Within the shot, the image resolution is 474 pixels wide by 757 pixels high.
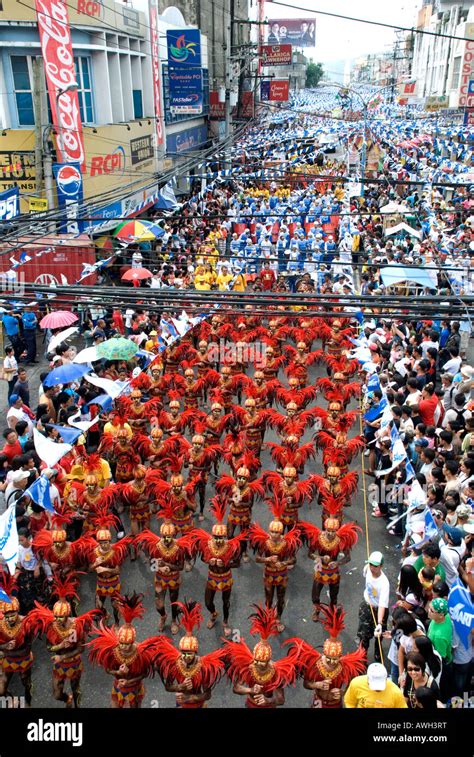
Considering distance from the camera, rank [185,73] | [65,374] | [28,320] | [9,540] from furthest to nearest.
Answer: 1. [185,73]
2. [28,320]
3. [65,374]
4. [9,540]

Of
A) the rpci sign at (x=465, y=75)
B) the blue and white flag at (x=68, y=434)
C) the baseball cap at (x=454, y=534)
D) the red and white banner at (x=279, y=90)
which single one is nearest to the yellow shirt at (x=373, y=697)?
the baseball cap at (x=454, y=534)

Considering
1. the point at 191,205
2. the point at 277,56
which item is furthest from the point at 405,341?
the point at 277,56

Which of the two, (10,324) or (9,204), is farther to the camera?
(9,204)

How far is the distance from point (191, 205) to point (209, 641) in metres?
22.6

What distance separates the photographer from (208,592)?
7.90 meters

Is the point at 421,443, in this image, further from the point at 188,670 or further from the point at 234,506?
the point at 188,670

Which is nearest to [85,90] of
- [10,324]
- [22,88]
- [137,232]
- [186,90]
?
[22,88]

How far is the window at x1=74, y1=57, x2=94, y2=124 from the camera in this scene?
22062 mm

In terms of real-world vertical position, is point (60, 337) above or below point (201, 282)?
above

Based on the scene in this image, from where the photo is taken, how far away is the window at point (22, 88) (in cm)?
1972

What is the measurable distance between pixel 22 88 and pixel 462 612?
64.0ft

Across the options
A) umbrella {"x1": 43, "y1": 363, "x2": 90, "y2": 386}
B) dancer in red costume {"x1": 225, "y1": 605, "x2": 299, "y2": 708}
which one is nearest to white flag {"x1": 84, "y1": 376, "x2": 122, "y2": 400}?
umbrella {"x1": 43, "y1": 363, "x2": 90, "y2": 386}

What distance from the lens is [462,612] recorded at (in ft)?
20.7

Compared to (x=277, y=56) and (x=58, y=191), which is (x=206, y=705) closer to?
(x=58, y=191)
